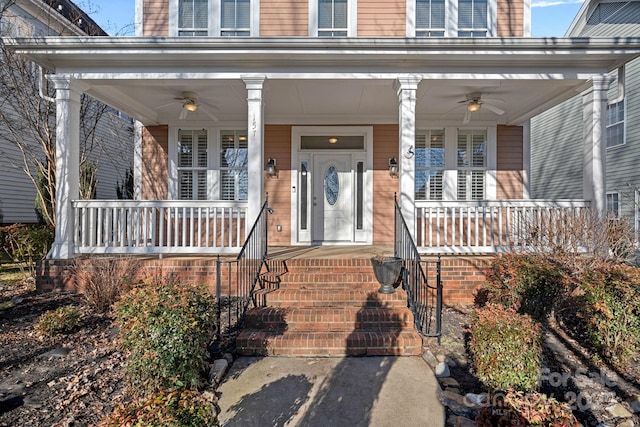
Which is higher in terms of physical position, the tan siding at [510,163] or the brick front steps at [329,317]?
the tan siding at [510,163]

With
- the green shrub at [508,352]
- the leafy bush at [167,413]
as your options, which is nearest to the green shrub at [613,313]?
the green shrub at [508,352]

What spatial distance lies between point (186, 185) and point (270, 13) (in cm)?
397

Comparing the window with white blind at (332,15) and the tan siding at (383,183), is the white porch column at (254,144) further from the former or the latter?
the tan siding at (383,183)

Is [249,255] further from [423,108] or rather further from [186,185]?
[423,108]

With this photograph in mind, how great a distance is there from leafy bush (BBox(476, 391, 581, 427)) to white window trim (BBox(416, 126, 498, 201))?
5544 mm

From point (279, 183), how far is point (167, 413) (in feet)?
19.1

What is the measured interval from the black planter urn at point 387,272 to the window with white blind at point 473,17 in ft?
17.1

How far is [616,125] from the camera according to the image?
31.8 ft

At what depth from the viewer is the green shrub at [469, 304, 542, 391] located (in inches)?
105

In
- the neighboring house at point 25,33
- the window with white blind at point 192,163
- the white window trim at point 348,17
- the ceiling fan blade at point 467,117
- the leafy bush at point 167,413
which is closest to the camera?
the leafy bush at point 167,413

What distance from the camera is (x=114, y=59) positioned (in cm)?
505

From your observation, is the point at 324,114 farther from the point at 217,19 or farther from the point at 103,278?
the point at 103,278

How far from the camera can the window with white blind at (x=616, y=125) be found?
376 inches

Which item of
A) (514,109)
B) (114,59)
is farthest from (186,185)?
(514,109)
